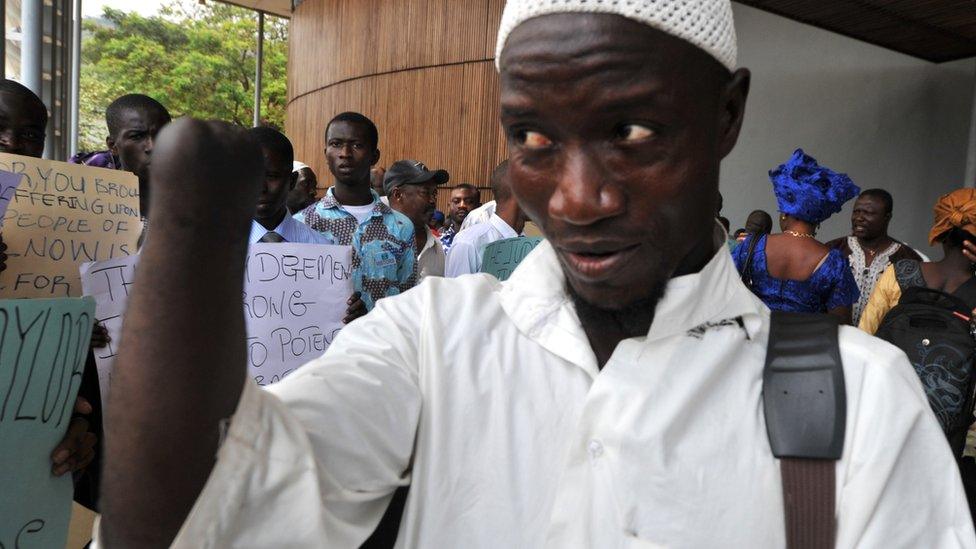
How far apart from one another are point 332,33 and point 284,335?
11754mm

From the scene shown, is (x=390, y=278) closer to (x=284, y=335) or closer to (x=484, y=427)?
(x=284, y=335)

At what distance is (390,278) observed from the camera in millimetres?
4066

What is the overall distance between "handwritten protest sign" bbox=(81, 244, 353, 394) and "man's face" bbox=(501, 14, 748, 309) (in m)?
2.08

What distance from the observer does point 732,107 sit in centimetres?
117

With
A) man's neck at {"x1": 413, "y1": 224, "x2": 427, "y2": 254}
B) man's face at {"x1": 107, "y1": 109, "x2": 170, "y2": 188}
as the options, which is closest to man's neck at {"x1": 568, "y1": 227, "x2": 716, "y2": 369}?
man's face at {"x1": 107, "y1": 109, "x2": 170, "y2": 188}

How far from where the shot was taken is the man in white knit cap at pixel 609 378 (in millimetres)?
977

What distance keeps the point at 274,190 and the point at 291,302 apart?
0.66 meters

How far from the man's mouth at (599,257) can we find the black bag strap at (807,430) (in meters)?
0.25

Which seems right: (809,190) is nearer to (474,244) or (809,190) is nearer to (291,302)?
(474,244)

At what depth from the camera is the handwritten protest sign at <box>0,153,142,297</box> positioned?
91.7 inches

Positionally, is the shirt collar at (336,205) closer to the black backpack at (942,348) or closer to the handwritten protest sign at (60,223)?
the handwritten protest sign at (60,223)

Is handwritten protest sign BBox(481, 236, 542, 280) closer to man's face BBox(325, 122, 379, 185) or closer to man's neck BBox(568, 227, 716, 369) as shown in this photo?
man's face BBox(325, 122, 379, 185)

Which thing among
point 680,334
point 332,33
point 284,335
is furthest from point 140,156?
point 332,33

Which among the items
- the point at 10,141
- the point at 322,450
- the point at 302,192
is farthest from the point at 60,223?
the point at 302,192
